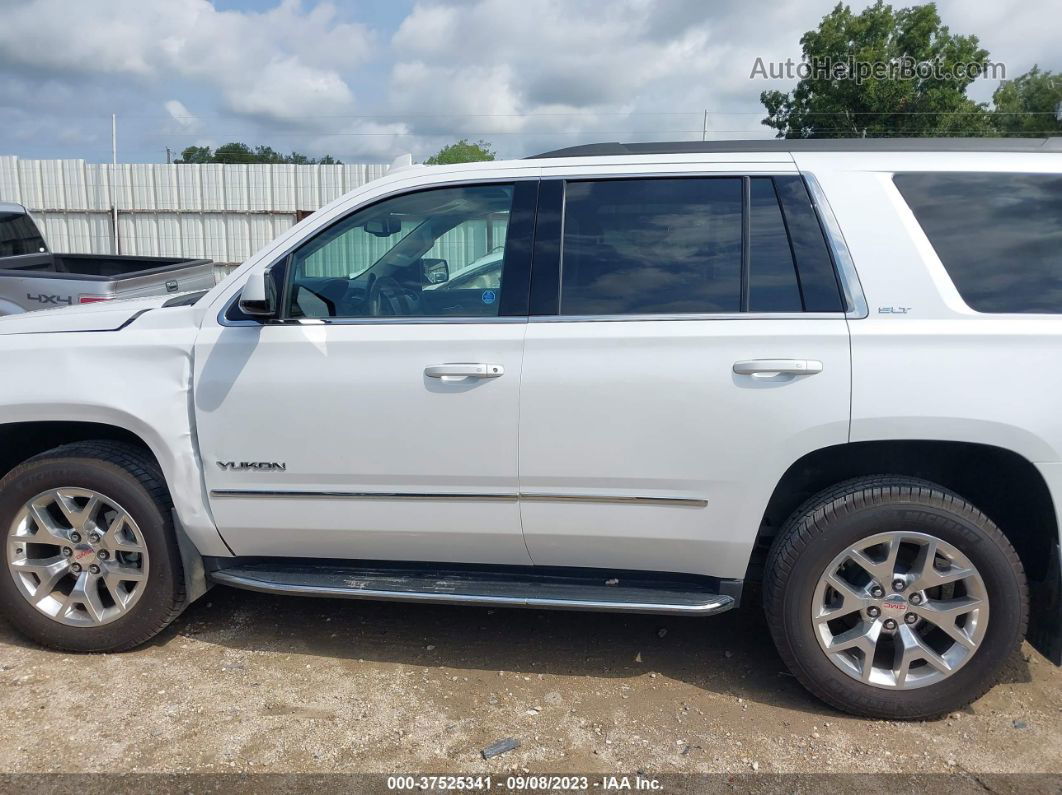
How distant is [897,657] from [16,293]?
287 inches

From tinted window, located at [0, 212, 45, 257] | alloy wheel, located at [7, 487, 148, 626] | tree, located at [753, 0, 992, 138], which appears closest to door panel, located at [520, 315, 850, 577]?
alloy wheel, located at [7, 487, 148, 626]

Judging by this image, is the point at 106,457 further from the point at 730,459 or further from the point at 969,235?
the point at 969,235

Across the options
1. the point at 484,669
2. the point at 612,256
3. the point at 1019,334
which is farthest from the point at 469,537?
the point at 1019,334

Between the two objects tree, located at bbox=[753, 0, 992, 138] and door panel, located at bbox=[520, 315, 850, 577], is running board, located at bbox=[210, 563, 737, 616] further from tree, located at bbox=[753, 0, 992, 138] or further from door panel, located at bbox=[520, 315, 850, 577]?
tree, located at bbox=[753, 0, 992, 138]

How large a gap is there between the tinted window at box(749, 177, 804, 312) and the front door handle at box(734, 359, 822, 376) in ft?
0.69

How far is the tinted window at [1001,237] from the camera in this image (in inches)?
109

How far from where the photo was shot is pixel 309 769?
8.86 ft

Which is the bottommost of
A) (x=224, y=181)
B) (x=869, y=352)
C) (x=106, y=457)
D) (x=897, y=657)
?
(x=897, y=657)

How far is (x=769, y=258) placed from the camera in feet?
9.57

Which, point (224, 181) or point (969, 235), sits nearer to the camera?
point (969, 235)

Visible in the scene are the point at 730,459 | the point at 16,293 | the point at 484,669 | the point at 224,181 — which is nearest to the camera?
the point at 730,459

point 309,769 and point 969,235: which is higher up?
point 969,235

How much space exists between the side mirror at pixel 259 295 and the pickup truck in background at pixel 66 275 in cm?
342

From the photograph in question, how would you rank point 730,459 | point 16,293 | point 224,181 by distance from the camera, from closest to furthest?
point 730,459
point 16,293
point 224,181
